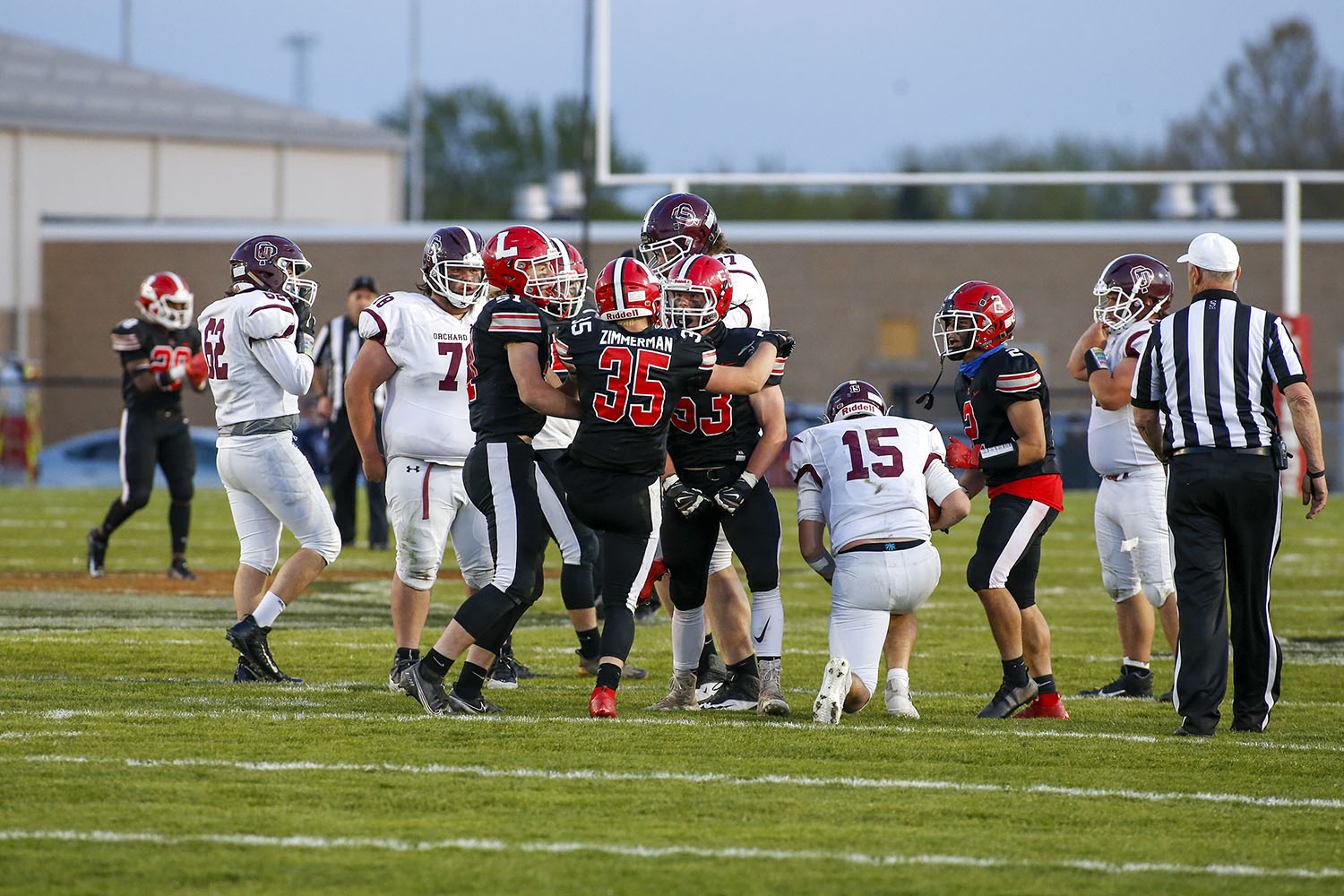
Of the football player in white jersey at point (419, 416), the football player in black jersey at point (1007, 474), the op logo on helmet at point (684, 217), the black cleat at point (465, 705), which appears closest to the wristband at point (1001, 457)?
the football player in black jersey at point (1007, 474)

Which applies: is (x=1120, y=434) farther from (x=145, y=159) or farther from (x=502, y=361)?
(x=145, y=159)

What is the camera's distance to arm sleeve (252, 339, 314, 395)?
6.76 metres

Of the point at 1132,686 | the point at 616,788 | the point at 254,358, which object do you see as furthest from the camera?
the point at 1132,686

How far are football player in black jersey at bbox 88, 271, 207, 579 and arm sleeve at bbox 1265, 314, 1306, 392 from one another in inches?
270

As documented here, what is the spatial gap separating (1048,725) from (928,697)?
31.7 inches

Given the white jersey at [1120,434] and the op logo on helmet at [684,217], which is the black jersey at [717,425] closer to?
the op logo on helmet at [684,217]

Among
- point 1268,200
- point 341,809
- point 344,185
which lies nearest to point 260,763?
point 341,809

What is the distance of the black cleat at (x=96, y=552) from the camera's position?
10.9 meters

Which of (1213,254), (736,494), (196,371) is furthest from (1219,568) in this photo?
(196,371)

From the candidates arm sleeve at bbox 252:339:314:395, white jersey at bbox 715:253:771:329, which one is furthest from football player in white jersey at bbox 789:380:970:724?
arm sleeve at bbox 252:339:314:395

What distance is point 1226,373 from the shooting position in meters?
5.86

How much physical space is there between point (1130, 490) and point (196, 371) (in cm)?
548

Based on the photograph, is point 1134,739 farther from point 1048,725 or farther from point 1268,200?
point 1268,200

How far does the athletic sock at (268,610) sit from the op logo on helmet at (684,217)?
229cm
